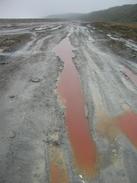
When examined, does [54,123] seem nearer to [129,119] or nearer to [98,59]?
[129,119]

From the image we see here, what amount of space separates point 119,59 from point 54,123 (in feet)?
32.0

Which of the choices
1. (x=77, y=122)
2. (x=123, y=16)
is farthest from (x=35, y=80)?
(x=123, y=16)

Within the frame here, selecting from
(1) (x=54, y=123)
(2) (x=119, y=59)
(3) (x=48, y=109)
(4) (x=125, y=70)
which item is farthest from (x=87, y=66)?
(1) (x=54, y=123)

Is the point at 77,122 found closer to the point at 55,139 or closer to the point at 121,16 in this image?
the point at 55,139

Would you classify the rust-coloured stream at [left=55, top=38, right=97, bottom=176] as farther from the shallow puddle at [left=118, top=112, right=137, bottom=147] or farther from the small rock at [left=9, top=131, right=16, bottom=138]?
the small rock at [left=9, top=131, right=16, bottom=138]

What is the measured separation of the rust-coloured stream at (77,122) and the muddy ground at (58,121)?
120mm

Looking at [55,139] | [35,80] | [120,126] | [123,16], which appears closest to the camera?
[55,139]

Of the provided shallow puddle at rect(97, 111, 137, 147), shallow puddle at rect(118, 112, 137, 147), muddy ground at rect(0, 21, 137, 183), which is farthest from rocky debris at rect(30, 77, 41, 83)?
shallow puddle at rect(118, 112, 137, 147)

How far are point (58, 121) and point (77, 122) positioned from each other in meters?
0.57

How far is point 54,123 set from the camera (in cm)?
863

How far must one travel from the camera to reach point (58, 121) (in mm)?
8812

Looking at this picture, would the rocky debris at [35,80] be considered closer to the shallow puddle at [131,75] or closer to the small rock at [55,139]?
the shallow puddle at [131,75]

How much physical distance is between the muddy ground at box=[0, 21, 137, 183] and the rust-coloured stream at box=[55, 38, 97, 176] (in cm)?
12

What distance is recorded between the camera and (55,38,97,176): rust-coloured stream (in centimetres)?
675
